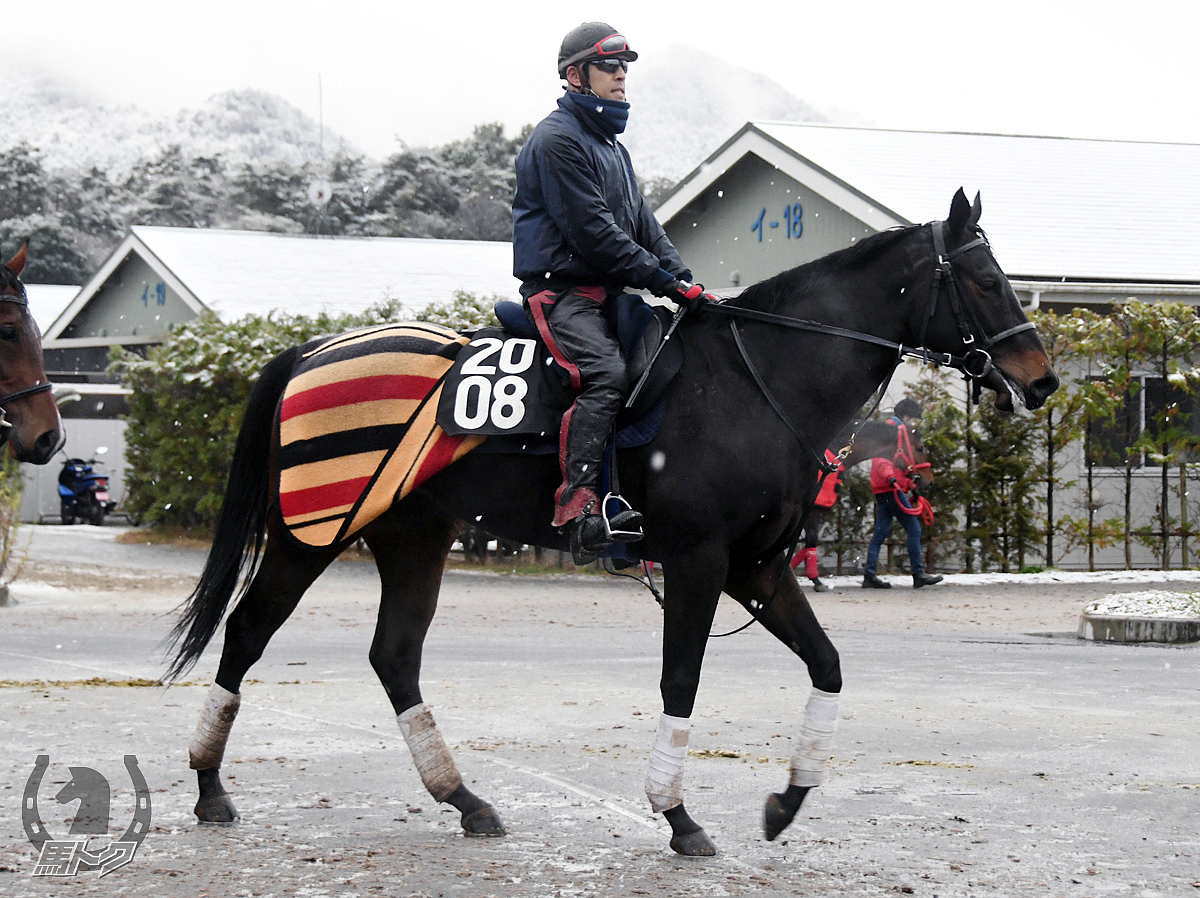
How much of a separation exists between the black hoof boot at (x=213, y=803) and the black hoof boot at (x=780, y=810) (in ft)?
6.66

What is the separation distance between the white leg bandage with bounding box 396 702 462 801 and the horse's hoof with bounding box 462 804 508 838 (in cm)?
15

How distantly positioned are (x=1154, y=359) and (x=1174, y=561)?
2.58 metres

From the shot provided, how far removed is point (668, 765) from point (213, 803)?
1790 mm

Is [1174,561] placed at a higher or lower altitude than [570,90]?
lower

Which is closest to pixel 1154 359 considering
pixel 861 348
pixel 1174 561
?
pixel 1174 561

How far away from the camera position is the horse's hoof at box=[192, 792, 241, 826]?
541 centimetres

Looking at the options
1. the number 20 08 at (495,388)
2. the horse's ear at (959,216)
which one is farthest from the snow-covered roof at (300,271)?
the horse's ear at (959,216)

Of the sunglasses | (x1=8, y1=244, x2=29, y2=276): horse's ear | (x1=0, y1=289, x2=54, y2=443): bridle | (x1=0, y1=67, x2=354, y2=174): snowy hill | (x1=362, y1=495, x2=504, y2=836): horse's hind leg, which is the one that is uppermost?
(x1=0, y1=67, x2=354, y2=174): snowy hill

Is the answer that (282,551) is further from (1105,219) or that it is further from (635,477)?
(1105,219)

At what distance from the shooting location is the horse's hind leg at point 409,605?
18.2ft

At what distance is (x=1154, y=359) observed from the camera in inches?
658

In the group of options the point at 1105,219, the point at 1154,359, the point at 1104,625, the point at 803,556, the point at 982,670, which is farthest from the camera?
the point at 1105,219

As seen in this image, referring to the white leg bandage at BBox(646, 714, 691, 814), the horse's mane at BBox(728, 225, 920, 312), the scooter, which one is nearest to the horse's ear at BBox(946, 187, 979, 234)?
the horse's mane at BBox(728, 225, 920, 312)

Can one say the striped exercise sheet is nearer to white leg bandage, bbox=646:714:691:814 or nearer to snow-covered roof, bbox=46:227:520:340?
white leg bandage, bbox=646:714:691:814
